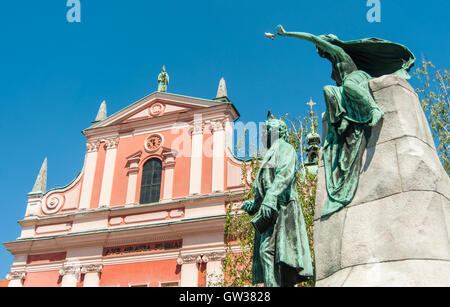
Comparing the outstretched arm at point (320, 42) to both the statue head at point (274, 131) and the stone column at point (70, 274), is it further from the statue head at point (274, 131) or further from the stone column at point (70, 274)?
the stone column at point (70, 274)

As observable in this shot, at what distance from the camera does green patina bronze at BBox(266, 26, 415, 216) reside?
4.68 m

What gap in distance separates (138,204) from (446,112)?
13.4 meters

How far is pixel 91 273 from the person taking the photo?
813 inches

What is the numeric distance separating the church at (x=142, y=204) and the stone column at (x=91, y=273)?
0.14ft

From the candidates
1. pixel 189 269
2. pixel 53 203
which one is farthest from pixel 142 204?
pixel 53 203

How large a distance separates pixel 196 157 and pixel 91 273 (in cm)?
663

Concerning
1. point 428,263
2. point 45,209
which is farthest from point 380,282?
point 45,209

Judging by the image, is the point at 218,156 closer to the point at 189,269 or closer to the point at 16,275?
the point at 189,269

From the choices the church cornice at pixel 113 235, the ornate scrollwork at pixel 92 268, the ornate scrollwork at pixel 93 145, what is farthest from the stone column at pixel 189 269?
the ornate scrollwork at pixel 93 145

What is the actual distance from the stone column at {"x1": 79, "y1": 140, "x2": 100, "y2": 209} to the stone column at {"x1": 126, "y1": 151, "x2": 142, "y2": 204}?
6.31 feet

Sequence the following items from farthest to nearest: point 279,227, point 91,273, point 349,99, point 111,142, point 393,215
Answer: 1. point 111,142
2. point 91,273
3. point 349,99
4. point 279,227
5. point 393,215

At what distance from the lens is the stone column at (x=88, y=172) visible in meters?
22.6

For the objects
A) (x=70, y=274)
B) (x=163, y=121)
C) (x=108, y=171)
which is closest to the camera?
(x=70, y=274)

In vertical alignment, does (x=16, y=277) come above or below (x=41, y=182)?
below
